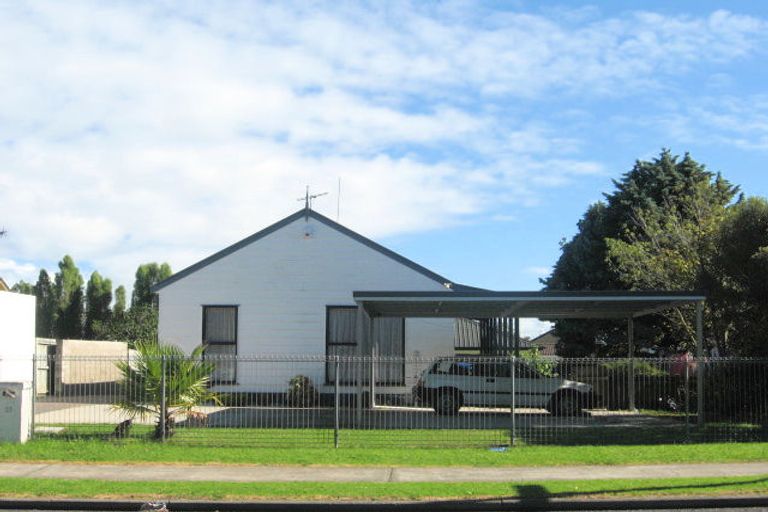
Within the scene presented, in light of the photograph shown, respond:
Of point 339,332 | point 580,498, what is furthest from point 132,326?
point 580,498

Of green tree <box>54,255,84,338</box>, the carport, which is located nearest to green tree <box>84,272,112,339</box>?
green tree <box>54,255,84,338</box>

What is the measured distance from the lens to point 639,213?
3184cm

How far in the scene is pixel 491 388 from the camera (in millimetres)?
20734

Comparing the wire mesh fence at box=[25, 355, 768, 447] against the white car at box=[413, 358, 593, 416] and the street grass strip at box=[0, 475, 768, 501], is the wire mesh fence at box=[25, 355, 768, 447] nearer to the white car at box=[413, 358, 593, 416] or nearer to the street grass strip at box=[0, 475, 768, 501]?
the white car at box=[413, 358, 593, 416]

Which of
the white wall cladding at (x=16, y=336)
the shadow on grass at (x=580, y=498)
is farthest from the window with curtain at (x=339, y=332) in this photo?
the shadow on grass at (x=580, y=498)

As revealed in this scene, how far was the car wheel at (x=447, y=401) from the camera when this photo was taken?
20.5 meters

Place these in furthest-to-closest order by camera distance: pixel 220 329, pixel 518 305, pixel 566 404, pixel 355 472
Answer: pixel 220 329, pixel 518 305, pixel 566 404, pixel 355 472

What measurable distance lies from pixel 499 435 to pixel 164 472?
667 centimetres

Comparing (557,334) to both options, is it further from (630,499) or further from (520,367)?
(630,499)

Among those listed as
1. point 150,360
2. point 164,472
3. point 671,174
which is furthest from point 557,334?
point 164,472

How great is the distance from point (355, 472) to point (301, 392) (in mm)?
11422

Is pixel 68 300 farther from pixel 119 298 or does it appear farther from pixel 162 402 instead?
pixel 162 402

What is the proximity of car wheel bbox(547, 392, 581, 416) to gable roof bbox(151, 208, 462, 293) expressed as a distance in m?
6.43

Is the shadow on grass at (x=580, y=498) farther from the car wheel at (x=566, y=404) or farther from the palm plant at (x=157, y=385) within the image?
the car wheel at (x=566, y=404)
